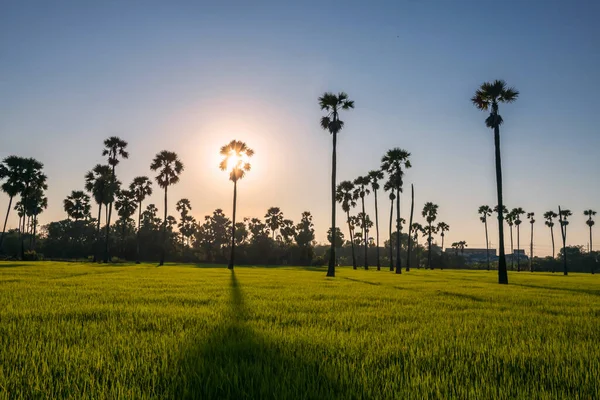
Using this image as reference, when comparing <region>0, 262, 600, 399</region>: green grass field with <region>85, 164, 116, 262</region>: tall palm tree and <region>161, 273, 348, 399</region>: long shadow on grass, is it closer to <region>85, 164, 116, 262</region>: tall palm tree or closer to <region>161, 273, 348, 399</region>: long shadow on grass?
<region>161, 273, 348, 399</region>: long shadow on grass

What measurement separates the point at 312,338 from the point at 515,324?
5.28 metres

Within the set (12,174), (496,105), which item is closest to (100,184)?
(12,174)

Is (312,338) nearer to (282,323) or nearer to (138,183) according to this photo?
(282,323)

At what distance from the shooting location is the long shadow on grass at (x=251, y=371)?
3566 mm

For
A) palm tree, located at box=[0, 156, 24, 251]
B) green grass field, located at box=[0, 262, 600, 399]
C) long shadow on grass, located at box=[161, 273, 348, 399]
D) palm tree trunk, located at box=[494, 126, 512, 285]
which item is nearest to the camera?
long shadow on grass, located at box=[161, 273, 348, 399]

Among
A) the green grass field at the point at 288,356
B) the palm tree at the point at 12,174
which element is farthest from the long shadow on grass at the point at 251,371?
the palm tree at the point at 12,174

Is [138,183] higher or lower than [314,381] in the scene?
higher

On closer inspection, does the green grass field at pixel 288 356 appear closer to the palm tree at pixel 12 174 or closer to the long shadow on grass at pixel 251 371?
the long shadow on grass at pixel 251 371

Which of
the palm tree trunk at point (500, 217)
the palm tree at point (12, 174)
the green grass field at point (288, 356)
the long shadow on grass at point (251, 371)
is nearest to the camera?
the long shadow on grass at point (251, 371)

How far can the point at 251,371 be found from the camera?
4227 millimetres

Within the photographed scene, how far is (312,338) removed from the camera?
6324 millimetres

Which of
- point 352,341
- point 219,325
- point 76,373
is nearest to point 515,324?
point 352,341

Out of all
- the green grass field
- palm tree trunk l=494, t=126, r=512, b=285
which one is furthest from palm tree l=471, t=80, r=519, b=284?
the green grass field

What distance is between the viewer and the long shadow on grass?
357 centimetres
